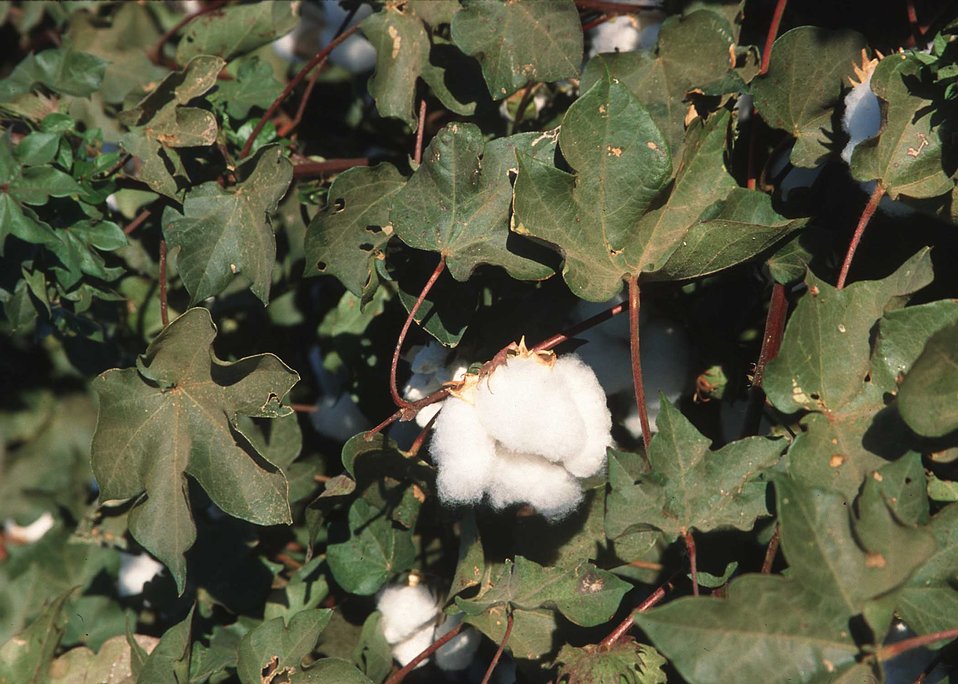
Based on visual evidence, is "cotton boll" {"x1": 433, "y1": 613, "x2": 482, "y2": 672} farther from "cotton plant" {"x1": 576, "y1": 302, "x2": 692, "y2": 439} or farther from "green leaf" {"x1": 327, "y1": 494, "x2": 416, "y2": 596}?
"cotton plant" {"x1": 576, "y1": 302, "x2": 692, "y2": 439}

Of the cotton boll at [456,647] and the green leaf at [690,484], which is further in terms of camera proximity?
the cotton boll at [456,647]

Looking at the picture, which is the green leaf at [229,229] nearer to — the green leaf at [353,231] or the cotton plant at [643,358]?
the green leaf at [353,231]

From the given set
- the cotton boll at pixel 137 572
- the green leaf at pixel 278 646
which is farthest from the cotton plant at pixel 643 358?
the cotton boll at pixel 137 572

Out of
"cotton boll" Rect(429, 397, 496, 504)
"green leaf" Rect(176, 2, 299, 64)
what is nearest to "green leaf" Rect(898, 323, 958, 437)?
"cotton boll" Rect(429, 397, 496, 504)

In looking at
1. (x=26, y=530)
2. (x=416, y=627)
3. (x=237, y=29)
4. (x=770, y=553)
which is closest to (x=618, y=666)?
(x=770, y=553)

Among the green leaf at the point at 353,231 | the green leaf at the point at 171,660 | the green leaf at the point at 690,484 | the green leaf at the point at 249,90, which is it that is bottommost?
the green leaf at the point at 171,660

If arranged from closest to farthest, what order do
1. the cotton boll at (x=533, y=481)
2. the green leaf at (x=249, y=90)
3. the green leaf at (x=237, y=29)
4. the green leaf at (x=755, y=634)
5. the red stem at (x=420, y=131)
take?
the green leaf at (x=755, y=634) → the cotton boll at (x=533, y=481) → the red stem at (x=420, y=131) → the green leaf at (x=249, y=90) → the green leaf at (x=237, y=29)
